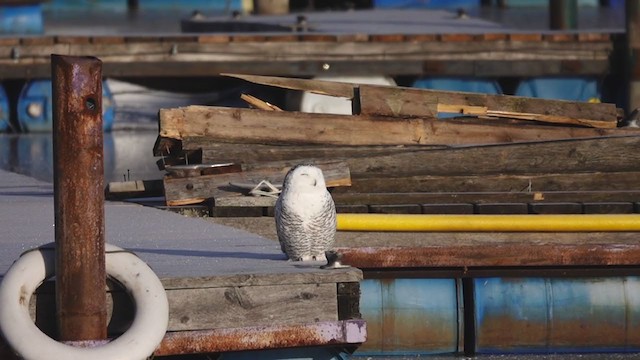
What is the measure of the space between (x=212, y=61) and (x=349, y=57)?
135 centimetres

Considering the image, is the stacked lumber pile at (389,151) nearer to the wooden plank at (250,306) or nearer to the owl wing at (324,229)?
the owl wing at (324,229)

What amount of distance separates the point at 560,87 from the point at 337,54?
7.41ft

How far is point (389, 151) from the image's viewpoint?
8711 mm

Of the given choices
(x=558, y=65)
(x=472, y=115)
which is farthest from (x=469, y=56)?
(x=472, y=115)

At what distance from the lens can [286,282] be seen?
Result: 5.65m

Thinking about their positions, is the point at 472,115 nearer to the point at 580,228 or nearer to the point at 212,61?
the point at 580,228

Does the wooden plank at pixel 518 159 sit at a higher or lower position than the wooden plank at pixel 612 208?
higher

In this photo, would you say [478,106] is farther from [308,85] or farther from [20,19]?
[20,19]

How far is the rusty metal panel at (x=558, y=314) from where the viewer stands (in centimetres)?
745

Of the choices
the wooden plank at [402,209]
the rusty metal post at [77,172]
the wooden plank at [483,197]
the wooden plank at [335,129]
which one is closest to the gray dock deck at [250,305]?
the rusty metal post at [77,172]

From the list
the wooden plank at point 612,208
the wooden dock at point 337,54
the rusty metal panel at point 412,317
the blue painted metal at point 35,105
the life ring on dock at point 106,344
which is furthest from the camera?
the blue painted metal at point 35,105

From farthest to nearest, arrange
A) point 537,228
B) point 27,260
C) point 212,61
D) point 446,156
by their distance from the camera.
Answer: point 212,61 → point 446,156 → point 537,228 → point 27,260

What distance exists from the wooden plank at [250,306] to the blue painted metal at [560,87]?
10.0 m

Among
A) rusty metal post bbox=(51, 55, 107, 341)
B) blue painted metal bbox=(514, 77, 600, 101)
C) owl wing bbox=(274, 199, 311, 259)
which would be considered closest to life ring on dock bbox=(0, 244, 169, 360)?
rusty metal post bbox=(51, 55, 107, 341)
